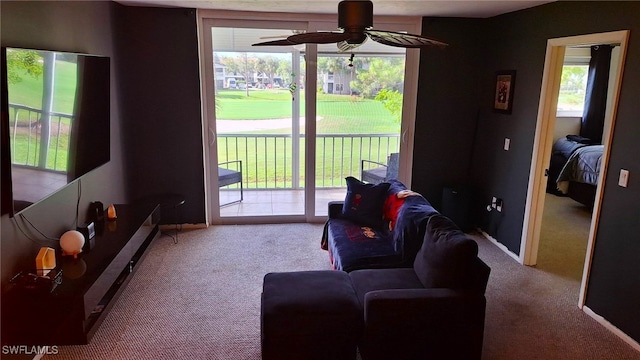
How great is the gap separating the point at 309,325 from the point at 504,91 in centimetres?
322

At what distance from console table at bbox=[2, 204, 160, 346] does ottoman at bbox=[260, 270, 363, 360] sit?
100 centimetres

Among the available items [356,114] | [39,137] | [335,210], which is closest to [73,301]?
[39,137]

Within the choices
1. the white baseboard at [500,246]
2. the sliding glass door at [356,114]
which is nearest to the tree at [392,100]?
the sliding glass door at [356,114]

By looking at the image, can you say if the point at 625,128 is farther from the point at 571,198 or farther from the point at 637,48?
the point at 571,198

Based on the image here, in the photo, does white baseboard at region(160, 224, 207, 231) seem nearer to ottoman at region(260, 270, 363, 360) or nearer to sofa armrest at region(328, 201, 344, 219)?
sofa armrest at region(328, 201, 344, 219)

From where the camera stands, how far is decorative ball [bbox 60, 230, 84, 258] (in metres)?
2.84

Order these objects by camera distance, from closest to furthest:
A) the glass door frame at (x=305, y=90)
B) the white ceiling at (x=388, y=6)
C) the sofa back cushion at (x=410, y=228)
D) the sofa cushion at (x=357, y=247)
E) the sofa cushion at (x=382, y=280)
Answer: the sofa cushion at (x=382, y=280)
the sofa back cushion at (x=410, y=228)
the sofa cushion at (x=357, y=247)
the white ceiling at (x=388, y=6)
the glass door frame at (x=305, y=90)

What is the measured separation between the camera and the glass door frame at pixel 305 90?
4.49 meters

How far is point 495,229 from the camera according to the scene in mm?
4621

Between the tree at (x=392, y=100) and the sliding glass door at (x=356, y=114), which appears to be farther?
the tree at (x=392, y=100)

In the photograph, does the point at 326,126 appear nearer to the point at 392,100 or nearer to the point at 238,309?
the point at 392,100

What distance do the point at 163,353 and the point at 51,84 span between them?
180cm

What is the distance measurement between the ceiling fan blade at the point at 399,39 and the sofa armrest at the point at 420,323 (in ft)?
4.51

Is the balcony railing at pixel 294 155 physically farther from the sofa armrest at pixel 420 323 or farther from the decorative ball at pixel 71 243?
the sofa armrest at pixel 420 323
